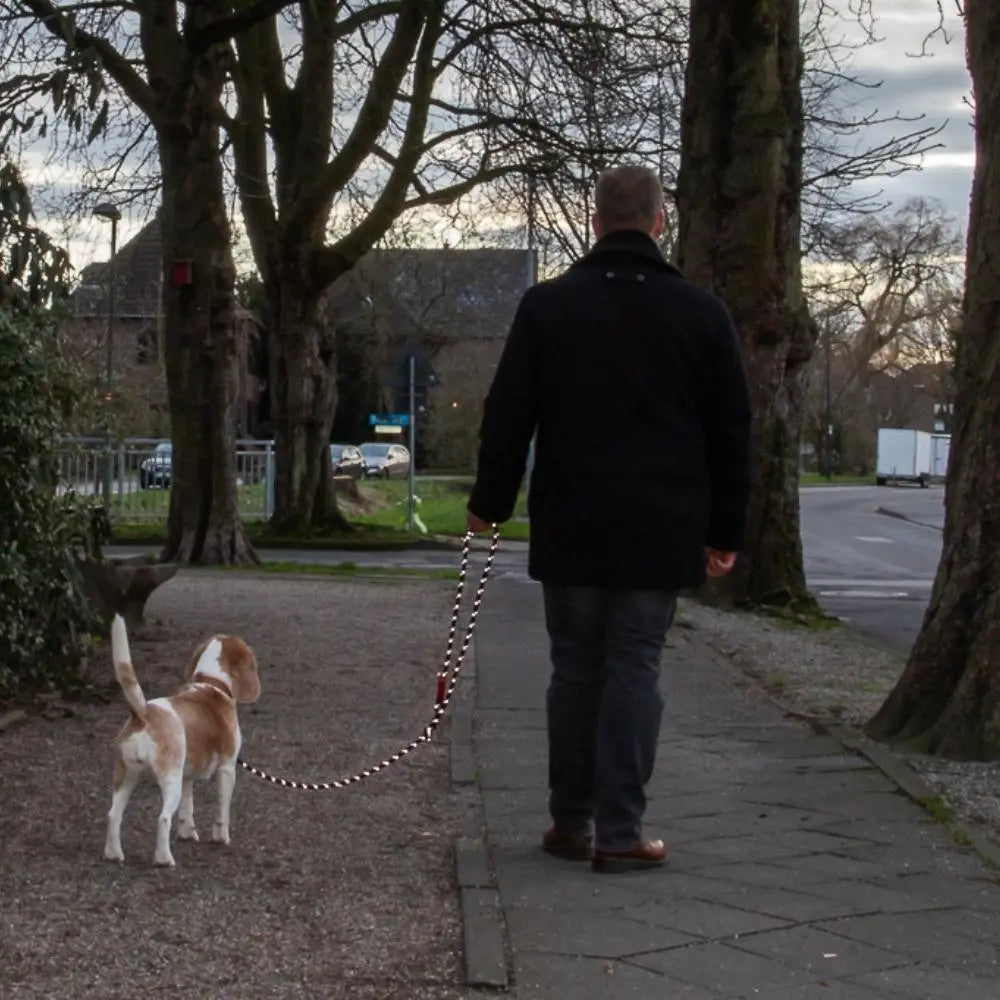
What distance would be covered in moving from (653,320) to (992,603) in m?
2.83

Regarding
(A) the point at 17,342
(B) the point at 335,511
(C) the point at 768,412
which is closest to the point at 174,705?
(A) the point at 17,342

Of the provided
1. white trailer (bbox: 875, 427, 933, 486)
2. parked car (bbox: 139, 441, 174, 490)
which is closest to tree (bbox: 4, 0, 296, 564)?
parked car (bbox: 139, 441, 174, 490)

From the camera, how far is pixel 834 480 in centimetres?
10044

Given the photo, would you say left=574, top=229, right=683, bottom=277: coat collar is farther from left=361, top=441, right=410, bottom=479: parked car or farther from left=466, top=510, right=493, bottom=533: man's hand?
left=361, top=441, right=410, bottom=479: parked car

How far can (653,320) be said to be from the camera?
18.6ft

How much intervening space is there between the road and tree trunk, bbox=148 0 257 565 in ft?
9.69

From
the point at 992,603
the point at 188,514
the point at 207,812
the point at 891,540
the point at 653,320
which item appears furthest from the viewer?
the point at 891,540

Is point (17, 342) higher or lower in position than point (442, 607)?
higher

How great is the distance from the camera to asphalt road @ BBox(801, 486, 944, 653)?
1789 centimetres

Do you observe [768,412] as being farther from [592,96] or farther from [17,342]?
[17,342]

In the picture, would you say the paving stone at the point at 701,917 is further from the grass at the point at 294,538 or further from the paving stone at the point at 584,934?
the grass at the point at 294,538

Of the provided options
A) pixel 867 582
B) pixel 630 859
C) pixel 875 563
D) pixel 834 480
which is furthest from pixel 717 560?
pixel 834 480

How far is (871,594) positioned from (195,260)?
8475mm

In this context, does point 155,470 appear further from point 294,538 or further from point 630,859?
point 630,859
